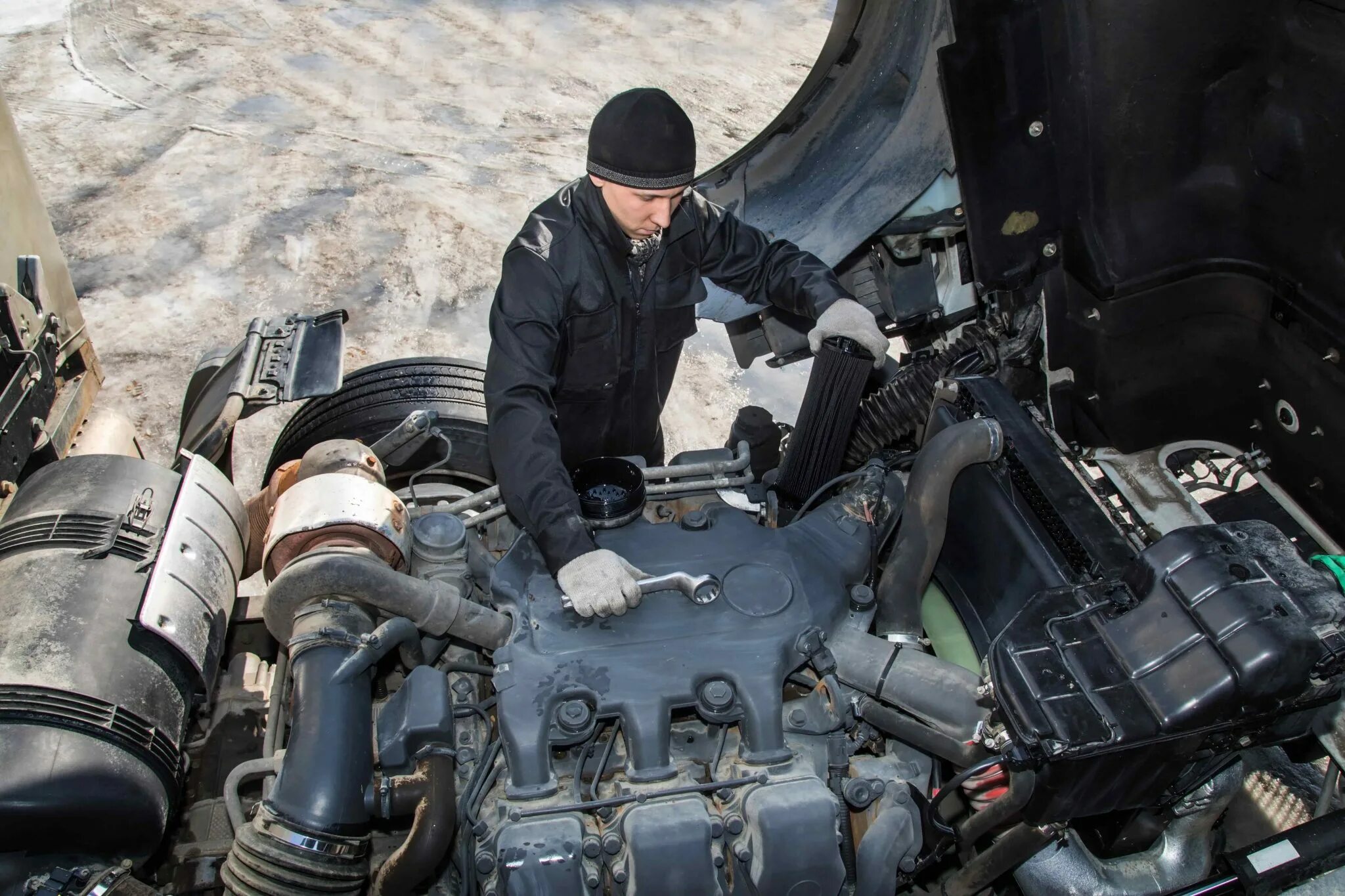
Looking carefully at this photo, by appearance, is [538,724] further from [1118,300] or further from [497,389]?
[1118,300]

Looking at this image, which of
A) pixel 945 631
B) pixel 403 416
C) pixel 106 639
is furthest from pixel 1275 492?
pixel 106 639

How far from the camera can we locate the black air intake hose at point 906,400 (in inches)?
102

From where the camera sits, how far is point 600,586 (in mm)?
1870

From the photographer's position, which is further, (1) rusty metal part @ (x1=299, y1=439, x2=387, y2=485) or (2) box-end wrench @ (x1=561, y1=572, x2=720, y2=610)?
(1) rusty metal part @ (x1=299, y1=439, x2=387, y2=485)

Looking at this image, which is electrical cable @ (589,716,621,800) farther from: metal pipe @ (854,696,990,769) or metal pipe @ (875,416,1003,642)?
metal pipe @ (875,416,1003,642)

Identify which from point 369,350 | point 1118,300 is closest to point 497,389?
point 1118,300

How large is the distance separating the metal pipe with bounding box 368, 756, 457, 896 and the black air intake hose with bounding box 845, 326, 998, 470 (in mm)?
1322

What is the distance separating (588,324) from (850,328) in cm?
63

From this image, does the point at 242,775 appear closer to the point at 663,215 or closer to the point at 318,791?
the point at 318,791

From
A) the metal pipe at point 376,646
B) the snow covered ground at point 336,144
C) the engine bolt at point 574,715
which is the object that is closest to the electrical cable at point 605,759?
the engine bolt at point 574,715

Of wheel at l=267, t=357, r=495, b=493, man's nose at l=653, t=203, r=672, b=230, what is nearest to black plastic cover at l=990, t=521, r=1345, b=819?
man's nose at l=653, t=203, r=672, b=230

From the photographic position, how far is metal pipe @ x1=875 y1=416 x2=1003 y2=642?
2.10m

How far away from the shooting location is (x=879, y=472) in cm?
225

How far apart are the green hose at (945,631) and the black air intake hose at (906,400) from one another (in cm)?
48
